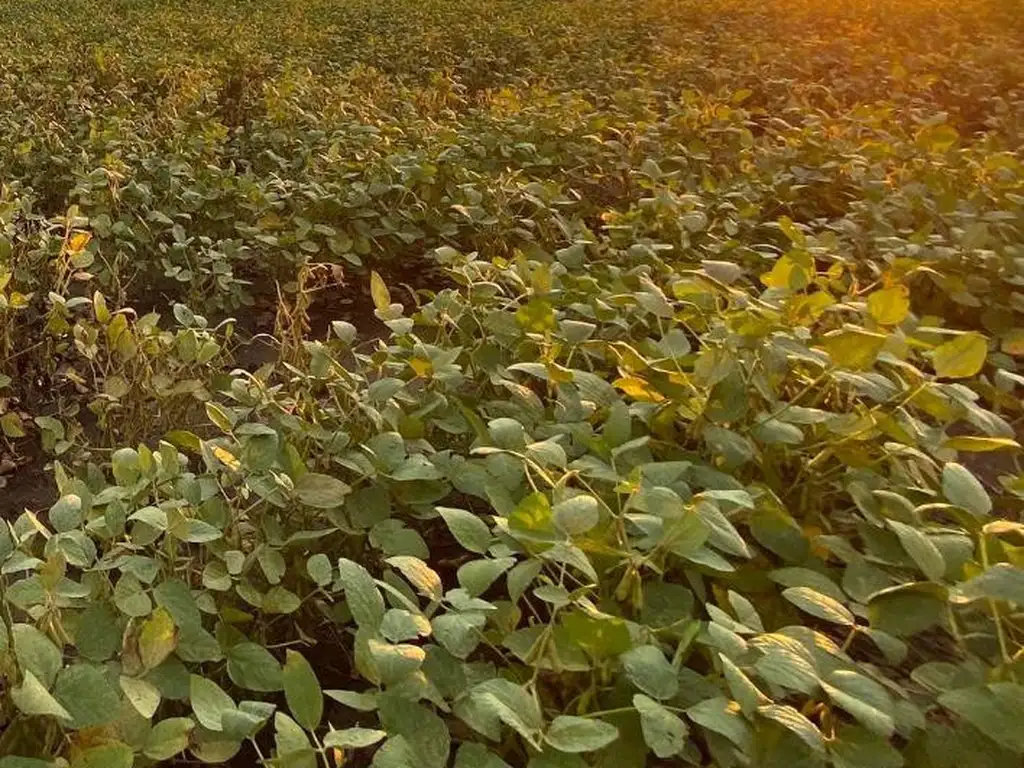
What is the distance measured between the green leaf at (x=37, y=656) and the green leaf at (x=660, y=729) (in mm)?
610

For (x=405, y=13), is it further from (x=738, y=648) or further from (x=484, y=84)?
(x=738, y=648)

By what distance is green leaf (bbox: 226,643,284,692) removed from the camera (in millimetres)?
1304

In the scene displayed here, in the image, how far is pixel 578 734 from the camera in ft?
3.47

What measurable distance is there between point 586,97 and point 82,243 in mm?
3467

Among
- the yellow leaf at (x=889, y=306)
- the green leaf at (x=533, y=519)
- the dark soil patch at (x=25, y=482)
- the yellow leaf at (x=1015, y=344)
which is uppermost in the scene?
the yellow leaf at (x=889, y=306)

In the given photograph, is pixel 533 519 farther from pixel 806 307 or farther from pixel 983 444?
pixel 806 307

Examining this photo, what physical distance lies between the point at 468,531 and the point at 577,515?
0.18 m

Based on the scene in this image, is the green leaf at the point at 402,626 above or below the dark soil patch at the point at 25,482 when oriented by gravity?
above

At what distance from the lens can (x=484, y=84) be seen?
6785 mm

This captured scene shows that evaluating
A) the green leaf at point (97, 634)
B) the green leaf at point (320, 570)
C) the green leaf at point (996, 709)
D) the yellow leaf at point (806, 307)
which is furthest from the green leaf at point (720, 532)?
the green leaf at point (97, 634)

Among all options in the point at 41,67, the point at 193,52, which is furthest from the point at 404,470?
A: the point at 193,52

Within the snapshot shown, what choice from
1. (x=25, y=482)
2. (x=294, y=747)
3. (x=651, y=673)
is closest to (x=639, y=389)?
(x=651, y=673)

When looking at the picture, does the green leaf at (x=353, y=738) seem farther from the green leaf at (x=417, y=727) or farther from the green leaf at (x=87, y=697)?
the green leaf at (x=87, y=697)

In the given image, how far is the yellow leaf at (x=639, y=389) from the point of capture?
1.66 meters
